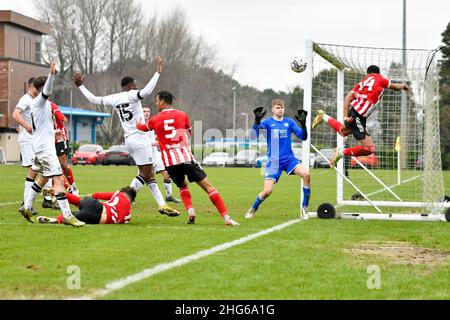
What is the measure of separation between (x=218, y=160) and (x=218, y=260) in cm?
5022

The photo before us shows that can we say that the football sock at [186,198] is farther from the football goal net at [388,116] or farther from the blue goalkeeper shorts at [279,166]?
the football goal net at [388,116]

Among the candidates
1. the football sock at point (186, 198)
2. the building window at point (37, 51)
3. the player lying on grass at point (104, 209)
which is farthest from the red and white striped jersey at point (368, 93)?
the building window at point (37, 51)

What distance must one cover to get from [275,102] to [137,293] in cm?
784

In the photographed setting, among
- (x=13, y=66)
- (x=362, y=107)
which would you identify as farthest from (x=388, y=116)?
(x=13, y=66)

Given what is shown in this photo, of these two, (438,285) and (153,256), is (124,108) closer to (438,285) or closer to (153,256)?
(153,256)

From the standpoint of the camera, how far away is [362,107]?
516 inches

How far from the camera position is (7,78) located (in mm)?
65688

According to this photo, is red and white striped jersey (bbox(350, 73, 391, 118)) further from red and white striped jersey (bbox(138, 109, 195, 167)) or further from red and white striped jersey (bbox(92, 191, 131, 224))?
red and white striped jersey (bbox(92, 191, 131, 224))

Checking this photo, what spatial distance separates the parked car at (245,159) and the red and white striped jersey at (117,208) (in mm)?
45754

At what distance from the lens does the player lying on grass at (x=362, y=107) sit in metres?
12.9

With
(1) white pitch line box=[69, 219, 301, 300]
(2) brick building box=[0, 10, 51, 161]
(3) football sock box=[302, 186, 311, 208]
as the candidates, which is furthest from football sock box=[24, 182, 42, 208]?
(2) brick building box=[0, 10, 51, 161]

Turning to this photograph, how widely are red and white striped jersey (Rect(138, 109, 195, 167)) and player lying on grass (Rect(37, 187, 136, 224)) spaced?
0.86m

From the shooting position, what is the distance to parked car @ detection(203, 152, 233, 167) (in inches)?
2276
